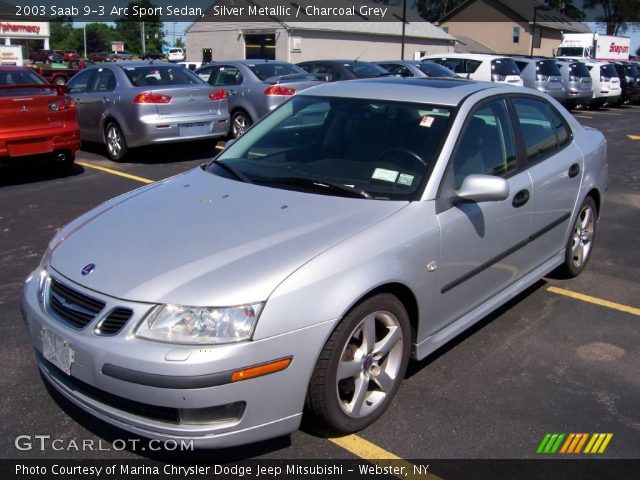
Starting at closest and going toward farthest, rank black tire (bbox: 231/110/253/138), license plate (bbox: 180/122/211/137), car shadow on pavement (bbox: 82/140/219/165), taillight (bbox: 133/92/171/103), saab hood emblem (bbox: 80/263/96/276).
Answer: saab hood emblem (bbox: 80/263/96/276) < taillight (bbox: 133/92/171/103) < license plate (bbox: 180/122/211/137) < car shadow on pavement (bbox: 82/140/219/165) < black tire (bbox: 231/110/253/138)

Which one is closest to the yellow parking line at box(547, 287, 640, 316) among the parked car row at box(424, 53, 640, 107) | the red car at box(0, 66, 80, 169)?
the red car at box(0, 66, 80, 169)

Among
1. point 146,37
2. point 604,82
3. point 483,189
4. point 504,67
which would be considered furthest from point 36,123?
point 146,37

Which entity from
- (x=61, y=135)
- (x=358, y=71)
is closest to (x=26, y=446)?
(x=61, y=135)

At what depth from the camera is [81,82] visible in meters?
11.2

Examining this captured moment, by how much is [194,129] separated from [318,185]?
276 inches

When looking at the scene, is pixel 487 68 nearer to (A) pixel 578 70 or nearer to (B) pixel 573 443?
(A) pixel 578 70

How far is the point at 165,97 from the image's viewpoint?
32.3 feet

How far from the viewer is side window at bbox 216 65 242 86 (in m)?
12.5

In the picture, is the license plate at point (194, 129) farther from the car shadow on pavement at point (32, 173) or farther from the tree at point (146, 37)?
the tree at point (146, 37)

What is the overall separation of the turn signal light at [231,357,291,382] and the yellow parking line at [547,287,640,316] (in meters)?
3.06

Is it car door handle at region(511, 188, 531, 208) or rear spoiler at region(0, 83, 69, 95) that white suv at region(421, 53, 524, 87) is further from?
car door handle at region(511, 188, 531, 208)

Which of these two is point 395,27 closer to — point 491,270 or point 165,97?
point 165,97

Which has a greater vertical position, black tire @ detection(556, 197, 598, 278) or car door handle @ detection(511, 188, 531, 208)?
car door handle @ detection(511, 188, 531, 208)

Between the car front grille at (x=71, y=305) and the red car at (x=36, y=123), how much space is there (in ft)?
19.3
